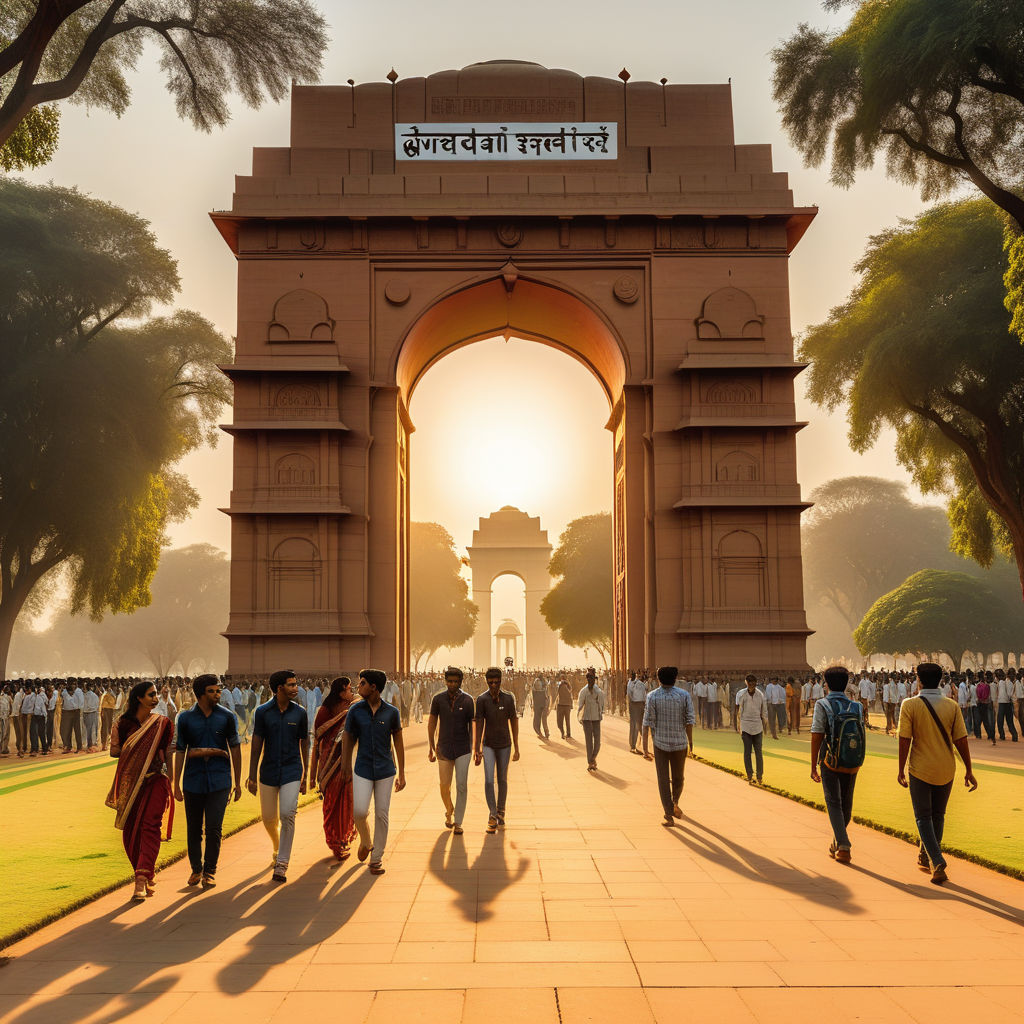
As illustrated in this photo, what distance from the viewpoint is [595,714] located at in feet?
53.9

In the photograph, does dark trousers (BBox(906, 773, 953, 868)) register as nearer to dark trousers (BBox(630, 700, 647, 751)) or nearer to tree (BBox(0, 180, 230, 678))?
dark trousers (BBox(630, 700, 647, 751))

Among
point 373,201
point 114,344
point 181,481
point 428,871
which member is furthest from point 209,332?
point 428,871

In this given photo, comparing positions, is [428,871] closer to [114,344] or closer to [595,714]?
[595,714]

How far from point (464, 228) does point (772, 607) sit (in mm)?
12924

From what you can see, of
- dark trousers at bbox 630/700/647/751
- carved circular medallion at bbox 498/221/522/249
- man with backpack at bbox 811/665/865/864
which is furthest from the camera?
carved circular medallion at bbox 498/221/522/249

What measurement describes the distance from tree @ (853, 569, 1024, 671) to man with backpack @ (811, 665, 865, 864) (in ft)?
157

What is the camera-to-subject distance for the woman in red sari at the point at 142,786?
7754mm

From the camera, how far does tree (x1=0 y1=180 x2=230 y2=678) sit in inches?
1235

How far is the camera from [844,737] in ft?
29.3

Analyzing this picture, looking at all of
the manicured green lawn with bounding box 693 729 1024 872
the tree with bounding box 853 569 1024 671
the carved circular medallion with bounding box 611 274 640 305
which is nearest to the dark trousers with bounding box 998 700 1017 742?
the manicured green lawn with bounding box 693 729 1024 872

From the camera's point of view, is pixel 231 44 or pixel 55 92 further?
pixel 231 44

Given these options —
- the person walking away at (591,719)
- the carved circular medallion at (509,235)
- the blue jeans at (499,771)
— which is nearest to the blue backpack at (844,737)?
the blue jeans at (499,771)

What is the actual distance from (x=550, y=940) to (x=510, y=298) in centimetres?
2650

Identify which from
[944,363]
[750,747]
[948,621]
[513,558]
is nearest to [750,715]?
[750,747]
